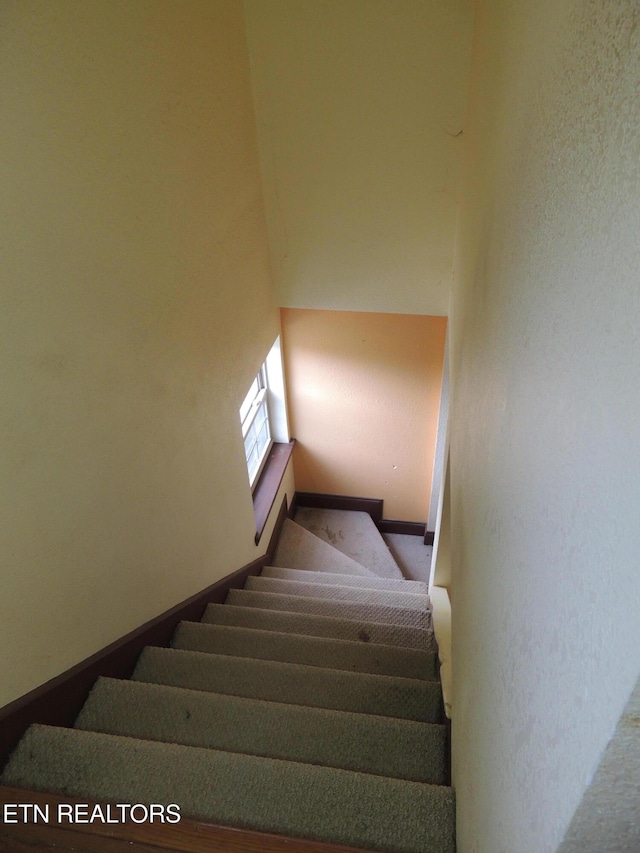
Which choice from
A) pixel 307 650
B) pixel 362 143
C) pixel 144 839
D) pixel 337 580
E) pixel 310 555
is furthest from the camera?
pixel 310 555

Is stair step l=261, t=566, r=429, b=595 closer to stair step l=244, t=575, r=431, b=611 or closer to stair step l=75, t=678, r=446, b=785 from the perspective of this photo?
stair step l=244, t=575, r=431, b=611

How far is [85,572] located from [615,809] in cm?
130

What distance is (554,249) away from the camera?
63 cm

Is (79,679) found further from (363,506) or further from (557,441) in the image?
(363,506)

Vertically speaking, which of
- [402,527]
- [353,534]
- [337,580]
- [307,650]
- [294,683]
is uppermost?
[402,527]

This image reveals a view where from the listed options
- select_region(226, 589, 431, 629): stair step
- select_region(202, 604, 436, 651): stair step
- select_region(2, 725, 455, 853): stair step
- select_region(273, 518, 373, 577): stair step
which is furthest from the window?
select_region(2, 725, 455, 853): stair step

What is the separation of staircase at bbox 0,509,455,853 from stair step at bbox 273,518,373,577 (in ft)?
5.28

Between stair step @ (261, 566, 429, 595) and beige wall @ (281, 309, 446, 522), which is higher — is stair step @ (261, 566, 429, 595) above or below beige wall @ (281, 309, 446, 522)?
below

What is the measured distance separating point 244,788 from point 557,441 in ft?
3.68

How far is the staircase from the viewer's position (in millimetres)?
1129

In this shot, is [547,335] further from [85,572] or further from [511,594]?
[85,572]

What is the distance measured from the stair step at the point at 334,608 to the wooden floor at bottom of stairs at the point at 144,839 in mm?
1384

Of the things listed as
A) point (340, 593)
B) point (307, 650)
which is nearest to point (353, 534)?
point (340, 593)

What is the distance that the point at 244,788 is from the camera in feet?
3.83
